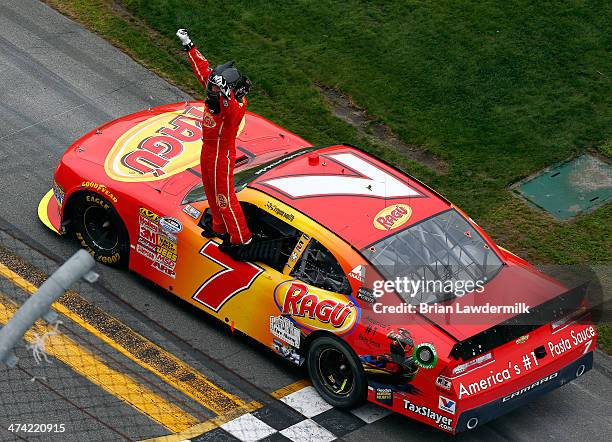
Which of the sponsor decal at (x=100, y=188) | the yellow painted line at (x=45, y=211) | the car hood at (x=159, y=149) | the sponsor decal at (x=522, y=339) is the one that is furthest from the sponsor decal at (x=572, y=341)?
the yellow painted line at (x=45, y=211)

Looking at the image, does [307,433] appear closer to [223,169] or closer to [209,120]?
[223,169]

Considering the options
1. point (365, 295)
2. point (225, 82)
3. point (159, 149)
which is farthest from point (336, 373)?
point (159, 149)

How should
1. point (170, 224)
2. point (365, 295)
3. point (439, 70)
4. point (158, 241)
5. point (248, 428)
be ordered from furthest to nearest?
point (439, 70), point (158, 241), point (170, 224), point (248, 428), point (365, 295)

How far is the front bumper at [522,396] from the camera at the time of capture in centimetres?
878

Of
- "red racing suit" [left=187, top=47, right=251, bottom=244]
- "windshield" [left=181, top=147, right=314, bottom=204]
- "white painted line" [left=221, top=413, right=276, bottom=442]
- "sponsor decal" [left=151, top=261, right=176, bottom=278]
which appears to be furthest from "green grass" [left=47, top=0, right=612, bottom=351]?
"white painted line" [left=221, top=413, right=276, bottom=442]

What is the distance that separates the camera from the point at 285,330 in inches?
378

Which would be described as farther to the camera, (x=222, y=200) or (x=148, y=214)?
(x=148, y=214)

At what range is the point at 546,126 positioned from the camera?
13.7 meters

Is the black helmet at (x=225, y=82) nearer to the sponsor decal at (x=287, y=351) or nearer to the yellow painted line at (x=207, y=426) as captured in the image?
the sponsor decal at (x=287, y=351)

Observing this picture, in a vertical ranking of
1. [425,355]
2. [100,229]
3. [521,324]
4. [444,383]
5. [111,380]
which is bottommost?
[111,380]

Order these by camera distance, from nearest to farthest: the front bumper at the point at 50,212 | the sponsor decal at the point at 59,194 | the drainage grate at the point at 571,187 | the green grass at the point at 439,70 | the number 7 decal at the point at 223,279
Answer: the number 7 decal at the point at 223,279, the sponsor decal at the point at 59,194, the front bumper at the point at 50,212, the drainage grate at the point at 571,187, the green grass at the point at 439,70

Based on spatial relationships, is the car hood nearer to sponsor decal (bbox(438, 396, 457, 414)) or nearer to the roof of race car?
the roof of race car

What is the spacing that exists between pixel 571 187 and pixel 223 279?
191 inches

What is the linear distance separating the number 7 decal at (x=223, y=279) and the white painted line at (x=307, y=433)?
4.28 ft
